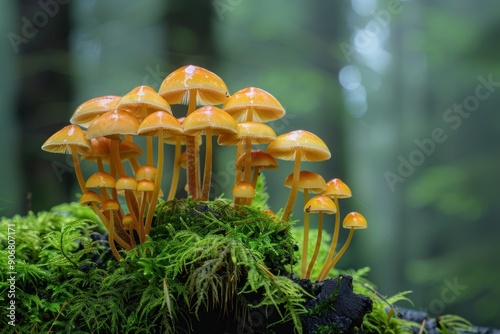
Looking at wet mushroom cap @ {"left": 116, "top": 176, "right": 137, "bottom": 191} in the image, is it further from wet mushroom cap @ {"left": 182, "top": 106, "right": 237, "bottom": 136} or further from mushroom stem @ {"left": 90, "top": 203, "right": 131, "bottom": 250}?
wet mushroom cap @ {"left": 182, "top": 106, "right": 237, "bottom": 136}

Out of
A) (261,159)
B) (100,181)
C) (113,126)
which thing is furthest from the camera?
(261,159)

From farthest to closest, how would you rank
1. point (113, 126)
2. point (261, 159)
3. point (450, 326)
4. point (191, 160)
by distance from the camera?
1. point (450, 326)
2. point (191, 160)
3. point (261, 159)
4. point (113, 126)

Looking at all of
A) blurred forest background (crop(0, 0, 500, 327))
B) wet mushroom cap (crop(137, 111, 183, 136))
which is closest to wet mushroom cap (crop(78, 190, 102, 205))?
wet mushroom cap (crop(137, 111, 183, 136))

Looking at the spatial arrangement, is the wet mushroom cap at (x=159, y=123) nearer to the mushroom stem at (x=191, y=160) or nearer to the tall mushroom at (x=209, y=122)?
the tall mushroom at (x=209, y=122)

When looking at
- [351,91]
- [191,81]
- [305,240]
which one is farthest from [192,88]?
[351,91]

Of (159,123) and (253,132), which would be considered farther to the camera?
(253,132)

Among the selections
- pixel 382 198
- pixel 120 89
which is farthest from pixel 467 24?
pixel 382 198

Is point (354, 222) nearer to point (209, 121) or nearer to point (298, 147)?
point (298, 147)

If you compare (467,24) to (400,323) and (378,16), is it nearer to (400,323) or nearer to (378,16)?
(400,323)
